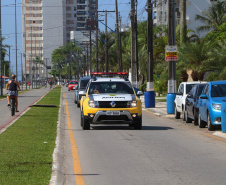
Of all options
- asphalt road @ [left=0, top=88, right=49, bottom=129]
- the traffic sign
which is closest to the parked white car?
the traffic sign

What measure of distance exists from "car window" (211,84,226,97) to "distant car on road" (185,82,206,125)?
1.64 m

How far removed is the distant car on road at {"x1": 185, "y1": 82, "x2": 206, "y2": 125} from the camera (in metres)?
22.2

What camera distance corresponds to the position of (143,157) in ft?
41.4

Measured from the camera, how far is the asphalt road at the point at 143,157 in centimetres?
980

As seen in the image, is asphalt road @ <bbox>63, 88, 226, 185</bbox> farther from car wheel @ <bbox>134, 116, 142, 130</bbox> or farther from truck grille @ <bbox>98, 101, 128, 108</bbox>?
truck grille @ <bbox>98, 101, 128, 108</bbox>

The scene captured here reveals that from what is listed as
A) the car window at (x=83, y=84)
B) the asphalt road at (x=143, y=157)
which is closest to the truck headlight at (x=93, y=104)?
the asphalt road at (x=143, y=157)

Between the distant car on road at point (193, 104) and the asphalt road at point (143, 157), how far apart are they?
2.50 m

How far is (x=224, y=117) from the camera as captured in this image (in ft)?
58.9

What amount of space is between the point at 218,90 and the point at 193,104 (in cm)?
238

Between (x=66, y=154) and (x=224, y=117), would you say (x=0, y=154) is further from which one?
(x=224, y=117)

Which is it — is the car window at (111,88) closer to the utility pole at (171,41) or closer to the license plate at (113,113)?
the license plate at (113,113)

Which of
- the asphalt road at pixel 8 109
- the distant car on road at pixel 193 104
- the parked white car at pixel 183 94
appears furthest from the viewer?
the parked white car at pixel 183 94

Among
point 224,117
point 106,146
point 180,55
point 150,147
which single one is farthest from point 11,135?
point 180,55

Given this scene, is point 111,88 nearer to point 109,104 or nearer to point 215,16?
point 109,104
